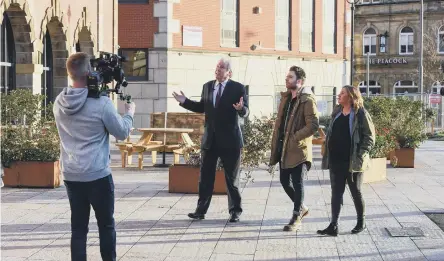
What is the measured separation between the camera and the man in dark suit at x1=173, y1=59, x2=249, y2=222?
30.4ft

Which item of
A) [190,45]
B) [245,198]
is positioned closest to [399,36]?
[190,45]

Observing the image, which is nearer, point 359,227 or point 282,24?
point 359,227

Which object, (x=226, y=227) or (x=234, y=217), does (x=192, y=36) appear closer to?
(x=234, y=217)

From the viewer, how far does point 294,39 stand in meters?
31.4

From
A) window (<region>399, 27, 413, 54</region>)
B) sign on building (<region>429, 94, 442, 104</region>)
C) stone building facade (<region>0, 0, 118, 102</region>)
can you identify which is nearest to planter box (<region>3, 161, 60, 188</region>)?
stone building facade (<region>0, 0, 118, 102</region>)

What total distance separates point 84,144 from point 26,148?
627 cm

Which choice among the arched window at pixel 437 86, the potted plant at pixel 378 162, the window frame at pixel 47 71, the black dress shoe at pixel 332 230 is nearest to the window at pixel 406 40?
the arched window at pixel 437 86

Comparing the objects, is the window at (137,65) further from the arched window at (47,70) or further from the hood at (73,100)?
the hood at (73,100)

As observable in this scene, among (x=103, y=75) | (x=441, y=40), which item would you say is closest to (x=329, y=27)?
(x=441, y=40)

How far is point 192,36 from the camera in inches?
1095

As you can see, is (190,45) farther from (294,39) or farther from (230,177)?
(230,177)

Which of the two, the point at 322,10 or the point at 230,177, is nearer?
the point at 230,177

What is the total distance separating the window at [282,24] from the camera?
3080 centimetres

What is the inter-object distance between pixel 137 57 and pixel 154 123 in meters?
9.08
